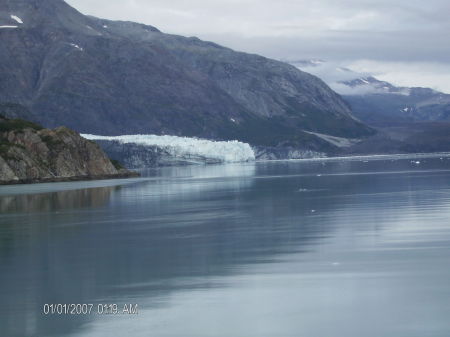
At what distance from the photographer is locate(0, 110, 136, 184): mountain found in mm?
114438

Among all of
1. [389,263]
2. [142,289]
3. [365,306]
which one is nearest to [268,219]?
[389,263]

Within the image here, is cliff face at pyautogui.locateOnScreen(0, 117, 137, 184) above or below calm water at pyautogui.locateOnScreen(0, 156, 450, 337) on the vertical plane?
above

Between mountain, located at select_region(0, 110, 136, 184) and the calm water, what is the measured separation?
198 feet

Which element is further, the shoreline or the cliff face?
the cliff face

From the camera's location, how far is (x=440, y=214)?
45.7 meters

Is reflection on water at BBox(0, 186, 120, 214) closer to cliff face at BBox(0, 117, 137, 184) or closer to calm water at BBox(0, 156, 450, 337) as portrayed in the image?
calm water at BBox(0, 156, 450, 337)

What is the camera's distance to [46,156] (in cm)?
12306

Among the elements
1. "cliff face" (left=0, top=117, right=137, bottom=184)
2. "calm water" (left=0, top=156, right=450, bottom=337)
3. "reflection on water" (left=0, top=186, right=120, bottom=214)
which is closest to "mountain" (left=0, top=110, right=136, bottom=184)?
"cliff face" (left=0, top=117, right=137, bottom=184)
